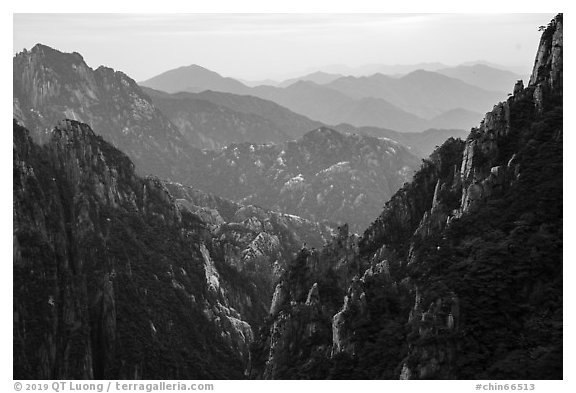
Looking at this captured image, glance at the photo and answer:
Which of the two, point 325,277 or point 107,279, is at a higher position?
point 107,279

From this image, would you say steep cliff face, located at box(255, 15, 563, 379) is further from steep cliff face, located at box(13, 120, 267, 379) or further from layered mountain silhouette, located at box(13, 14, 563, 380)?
steep cliff face, located at box(13, 120, 267, 379)

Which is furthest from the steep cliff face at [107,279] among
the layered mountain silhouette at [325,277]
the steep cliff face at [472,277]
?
the steep cliff face at [472,277]

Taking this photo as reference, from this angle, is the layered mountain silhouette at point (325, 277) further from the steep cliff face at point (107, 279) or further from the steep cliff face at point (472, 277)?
the steep cliff face at point (107, 279)

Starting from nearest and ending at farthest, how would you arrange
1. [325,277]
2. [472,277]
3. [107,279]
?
[472,277] < [325,277] < [107,279]

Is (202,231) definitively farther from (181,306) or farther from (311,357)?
(311,357)

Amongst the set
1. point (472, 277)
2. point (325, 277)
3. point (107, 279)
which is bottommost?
point (472, 277)

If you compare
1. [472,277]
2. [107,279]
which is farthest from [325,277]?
[107,279]

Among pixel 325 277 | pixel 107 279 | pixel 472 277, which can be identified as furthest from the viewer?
pixel 107 279

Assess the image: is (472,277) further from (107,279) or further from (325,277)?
(107,279)

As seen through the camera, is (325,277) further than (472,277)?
Yes
